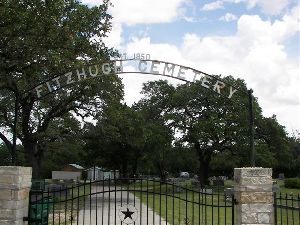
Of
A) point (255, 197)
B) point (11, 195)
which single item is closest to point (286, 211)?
point (255, 197)

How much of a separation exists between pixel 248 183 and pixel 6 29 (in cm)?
826

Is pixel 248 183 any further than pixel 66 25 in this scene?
No

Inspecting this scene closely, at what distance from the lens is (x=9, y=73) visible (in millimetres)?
15000

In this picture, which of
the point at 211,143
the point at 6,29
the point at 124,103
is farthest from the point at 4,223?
the point at 211,143

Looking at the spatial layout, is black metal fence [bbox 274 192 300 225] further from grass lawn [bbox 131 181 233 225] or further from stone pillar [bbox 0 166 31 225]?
stone pillar [bbox 0 166 31 225]

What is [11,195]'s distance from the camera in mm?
8547

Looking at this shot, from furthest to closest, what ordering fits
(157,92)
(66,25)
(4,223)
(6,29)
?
(157,92), (66,25), (6,29), (4,223)

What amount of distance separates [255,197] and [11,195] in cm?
473

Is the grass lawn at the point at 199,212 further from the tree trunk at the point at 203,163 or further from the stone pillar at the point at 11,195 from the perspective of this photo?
the tree trunk at the point at 203,163

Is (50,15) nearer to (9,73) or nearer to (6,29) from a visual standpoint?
(6,29)

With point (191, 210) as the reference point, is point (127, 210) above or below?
above

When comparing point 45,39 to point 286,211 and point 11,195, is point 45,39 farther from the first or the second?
point 286,211

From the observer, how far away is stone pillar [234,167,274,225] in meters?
8.68

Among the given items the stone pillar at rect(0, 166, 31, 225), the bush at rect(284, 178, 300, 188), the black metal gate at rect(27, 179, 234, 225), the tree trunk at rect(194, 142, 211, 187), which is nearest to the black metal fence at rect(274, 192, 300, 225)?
the black metal gate at rect(27, 179, 234, 225)
